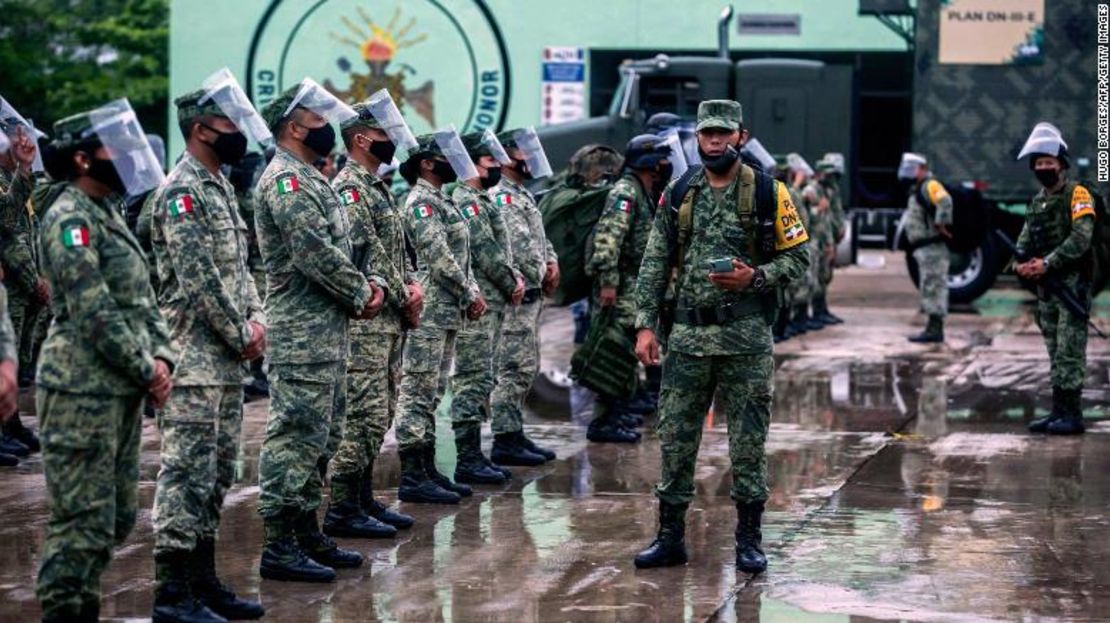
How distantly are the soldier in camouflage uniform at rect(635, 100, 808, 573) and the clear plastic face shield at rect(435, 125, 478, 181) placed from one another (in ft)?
5.80

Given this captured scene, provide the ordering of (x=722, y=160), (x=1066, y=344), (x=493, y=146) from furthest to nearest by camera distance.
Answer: (x=1066, y=344), (x=493, y=146), (x=722, y=160)

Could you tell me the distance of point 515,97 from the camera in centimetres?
2853

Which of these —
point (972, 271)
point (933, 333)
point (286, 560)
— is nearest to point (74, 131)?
point (286, 560)

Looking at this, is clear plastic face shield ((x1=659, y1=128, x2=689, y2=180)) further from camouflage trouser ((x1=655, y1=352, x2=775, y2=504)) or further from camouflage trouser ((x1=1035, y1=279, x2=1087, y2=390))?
camouflage trouser ((x1=655, y1=352, x2=775, y2=504))

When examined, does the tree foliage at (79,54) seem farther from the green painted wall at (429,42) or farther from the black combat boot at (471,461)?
the black combat boot at (471,461)

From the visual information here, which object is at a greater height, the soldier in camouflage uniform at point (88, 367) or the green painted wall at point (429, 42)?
the green painted wall at point (429, 42)

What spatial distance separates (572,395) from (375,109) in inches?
220

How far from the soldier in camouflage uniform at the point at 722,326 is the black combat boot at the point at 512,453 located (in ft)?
8.77

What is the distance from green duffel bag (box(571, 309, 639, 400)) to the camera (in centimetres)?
1130

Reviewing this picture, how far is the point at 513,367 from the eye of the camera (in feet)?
34.3

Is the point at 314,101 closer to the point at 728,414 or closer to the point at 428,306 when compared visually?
the point at 428,306

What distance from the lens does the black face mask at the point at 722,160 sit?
25.0 ft

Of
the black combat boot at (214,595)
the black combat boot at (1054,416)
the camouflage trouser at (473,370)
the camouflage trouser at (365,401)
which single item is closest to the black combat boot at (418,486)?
the camouflage trouser at (473,370)

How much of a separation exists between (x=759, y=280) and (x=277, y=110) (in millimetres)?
2076
